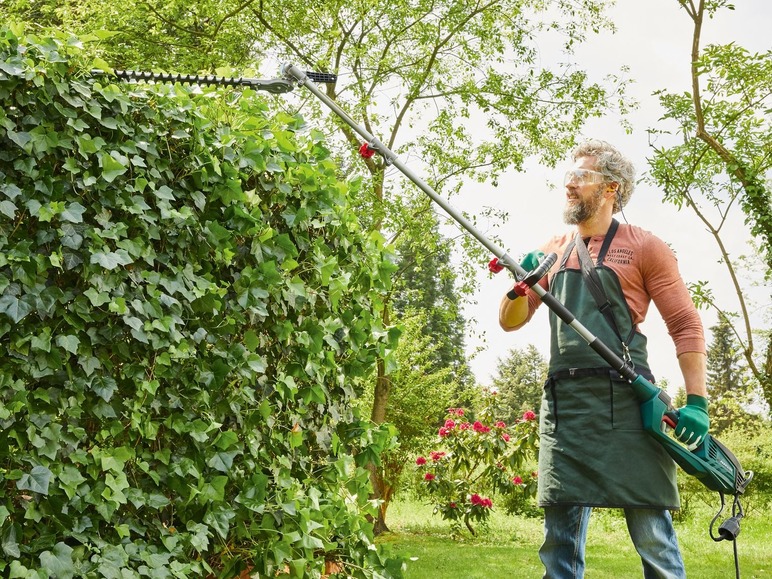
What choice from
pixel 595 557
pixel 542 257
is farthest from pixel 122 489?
pixel 595 557

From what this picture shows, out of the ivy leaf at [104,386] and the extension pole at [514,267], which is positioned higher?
the extension pole at [514,267]

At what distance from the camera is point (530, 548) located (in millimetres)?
8359

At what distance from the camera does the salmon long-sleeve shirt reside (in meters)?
2.84

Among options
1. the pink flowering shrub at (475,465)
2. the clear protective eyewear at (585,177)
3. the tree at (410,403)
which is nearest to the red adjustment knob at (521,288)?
the clear protective eyewear at (585,177)

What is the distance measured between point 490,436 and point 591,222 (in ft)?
19.6

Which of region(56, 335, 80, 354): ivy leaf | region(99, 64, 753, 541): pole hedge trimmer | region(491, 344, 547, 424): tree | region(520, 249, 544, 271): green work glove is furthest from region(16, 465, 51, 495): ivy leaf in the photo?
region(491, 344, 547, 424): tree

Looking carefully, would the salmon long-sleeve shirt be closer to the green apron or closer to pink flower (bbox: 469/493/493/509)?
the green apron

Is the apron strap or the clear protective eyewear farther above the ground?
the clear protective eyewear

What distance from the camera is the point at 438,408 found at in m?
10.9

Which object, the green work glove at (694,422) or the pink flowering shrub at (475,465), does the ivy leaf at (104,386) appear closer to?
the green work glove at (694,422)

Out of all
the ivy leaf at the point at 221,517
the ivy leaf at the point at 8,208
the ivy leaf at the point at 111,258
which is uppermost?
the ivy leaf at the point at 8,208

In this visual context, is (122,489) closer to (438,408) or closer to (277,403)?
(277,403)

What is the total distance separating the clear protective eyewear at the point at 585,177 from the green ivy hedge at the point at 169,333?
864 mm

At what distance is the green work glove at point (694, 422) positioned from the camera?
9.02 ft
